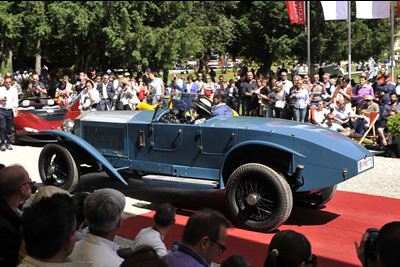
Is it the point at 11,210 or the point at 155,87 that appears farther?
the point at 155,87

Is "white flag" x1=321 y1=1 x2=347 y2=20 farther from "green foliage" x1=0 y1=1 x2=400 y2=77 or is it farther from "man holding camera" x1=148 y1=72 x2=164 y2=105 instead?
"man holding camera" x1=148 y1=72 x2=164 y2=105

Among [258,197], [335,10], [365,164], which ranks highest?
[335,10]

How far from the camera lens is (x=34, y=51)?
28484mm

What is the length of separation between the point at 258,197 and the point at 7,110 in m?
8.64

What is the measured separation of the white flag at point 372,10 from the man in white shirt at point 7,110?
495 inches

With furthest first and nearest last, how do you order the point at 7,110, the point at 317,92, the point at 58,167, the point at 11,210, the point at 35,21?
the point at 35,21 → the point at 317,92 → the point at 7,110 → the point at 58,167 → the point at 11,210

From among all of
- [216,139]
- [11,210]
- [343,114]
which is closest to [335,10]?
[343,114]

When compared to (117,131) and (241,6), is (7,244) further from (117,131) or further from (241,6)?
(241,6)

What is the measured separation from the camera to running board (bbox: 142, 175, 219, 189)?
7629 mm

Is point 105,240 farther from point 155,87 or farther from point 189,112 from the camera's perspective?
point 155,87

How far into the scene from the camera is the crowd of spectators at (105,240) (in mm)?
2895

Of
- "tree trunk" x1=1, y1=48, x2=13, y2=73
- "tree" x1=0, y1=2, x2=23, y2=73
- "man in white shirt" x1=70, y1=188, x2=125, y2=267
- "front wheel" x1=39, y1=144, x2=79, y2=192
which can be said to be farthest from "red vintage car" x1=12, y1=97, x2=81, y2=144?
"tree trunk" x1=1, y1=48, x2=13, y2=73

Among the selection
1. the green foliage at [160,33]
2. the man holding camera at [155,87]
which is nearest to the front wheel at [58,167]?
the man holding camera at [155,87]

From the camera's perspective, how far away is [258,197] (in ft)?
23.0
